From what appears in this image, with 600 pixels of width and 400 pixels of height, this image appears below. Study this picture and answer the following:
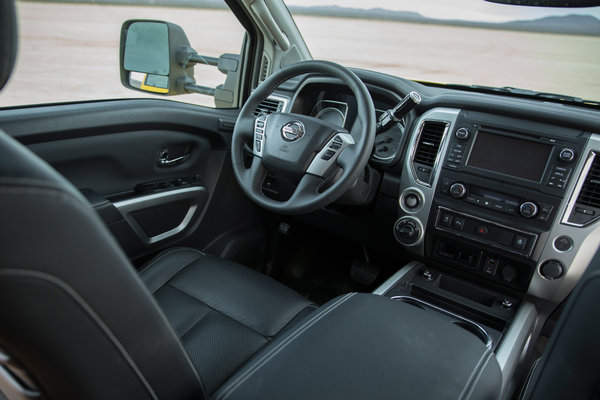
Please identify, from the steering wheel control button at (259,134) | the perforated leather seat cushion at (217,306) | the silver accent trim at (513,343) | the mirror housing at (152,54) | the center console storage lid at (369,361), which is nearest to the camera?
the center console storage lid at (369,361)

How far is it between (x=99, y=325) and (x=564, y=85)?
1996 mm

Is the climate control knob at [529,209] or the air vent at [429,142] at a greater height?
the air vent at [429,142]

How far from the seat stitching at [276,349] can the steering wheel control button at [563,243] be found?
2.75 ft

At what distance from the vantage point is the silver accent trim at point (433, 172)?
1724 mm

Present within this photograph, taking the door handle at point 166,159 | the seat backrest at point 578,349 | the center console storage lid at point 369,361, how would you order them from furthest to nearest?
the door handle at point 166,159
the center console storage lid at point 369,361
the seat backrest at point 578,349

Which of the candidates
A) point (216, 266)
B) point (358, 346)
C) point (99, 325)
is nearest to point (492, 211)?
point (358, 346)

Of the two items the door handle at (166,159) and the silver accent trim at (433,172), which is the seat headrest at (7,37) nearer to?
the door handle at (166,159)

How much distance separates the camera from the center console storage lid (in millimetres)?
888

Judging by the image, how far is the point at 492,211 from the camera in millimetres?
1676

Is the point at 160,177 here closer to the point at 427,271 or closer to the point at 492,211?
the point at 427,271

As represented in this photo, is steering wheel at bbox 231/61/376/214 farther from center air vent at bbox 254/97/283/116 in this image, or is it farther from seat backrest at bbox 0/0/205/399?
seat backrest at bbox 0/0/205/399

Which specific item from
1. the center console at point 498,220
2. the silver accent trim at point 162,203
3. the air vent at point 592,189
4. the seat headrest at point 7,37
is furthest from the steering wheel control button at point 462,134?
the seat headrest at point 7,37

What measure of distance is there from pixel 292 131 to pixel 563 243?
3.35ft

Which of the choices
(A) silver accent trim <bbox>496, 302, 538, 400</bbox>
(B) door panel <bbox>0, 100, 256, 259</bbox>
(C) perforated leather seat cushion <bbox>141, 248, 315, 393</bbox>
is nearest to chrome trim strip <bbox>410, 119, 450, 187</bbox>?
(A) silver accent trim <bbox>496, 302, 538, 400</bbox>
